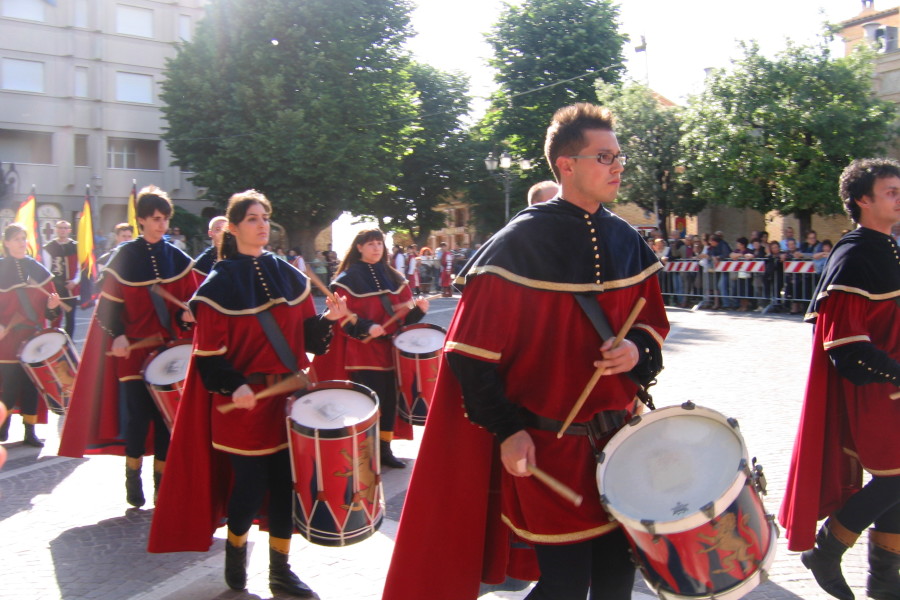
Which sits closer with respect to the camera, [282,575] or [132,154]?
[282,575]

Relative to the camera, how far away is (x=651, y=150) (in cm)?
3094

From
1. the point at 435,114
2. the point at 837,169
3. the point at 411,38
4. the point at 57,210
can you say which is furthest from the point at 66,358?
the point at 435,114

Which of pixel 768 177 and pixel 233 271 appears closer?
pixel 233 271

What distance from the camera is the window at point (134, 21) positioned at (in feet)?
135

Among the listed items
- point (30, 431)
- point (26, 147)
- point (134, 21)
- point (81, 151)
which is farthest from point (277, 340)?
point (134, 21)

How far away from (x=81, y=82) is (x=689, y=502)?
43.3 m

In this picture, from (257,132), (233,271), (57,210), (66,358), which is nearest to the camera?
(233,271)

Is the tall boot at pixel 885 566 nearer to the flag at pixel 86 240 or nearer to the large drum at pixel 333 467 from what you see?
the large drum at pixel 333 467

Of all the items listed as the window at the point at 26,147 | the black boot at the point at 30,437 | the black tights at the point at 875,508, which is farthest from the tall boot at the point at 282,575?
the window at the point at 26,147

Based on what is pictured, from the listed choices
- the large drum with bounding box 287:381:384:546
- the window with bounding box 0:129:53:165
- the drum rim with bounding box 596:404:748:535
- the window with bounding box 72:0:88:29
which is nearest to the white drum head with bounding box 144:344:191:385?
the large drum with bounding box 287:381:384:546

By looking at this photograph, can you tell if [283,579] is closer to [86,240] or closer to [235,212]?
[235,212]

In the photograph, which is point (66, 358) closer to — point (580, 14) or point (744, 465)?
point (744, 465)

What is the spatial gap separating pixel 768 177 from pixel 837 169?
195 cm

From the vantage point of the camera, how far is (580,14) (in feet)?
120
